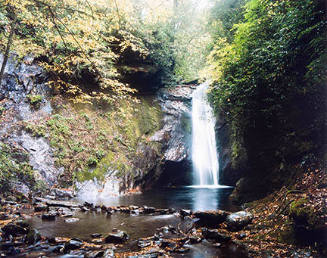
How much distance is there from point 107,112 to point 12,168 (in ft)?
20.5

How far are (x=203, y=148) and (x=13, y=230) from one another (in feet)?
42.4

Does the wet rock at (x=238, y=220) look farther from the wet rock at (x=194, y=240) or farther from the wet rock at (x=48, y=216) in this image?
the wet rock at (x=48, y=216)

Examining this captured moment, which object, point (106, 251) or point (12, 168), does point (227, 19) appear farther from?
point (106, 251)

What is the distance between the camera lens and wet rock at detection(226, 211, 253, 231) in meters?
4.80

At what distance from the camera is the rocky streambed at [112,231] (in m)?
3.72

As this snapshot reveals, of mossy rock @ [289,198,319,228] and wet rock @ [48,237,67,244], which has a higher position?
mossy rock @ [289,198,319,228]

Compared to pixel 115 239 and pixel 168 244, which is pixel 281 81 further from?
pixel 115 239

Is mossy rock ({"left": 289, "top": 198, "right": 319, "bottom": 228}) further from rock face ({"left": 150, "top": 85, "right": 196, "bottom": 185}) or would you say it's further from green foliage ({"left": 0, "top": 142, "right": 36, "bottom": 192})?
rock face ({"left": 150, "top": 85, "right": 196, "bottom": 185})

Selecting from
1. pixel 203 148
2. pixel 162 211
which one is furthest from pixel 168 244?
pixel 203 148

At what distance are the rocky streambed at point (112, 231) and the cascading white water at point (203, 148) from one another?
8615 millimetres

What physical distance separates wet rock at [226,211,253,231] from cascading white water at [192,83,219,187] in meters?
9.88

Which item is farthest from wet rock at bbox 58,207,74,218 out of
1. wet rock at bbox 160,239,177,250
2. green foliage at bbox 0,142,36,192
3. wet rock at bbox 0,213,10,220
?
wet rock at bbox 160,239,177,250

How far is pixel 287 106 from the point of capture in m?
6.04

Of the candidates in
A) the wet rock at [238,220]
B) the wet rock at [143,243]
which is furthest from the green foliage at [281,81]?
the wet rock at [143,243]
